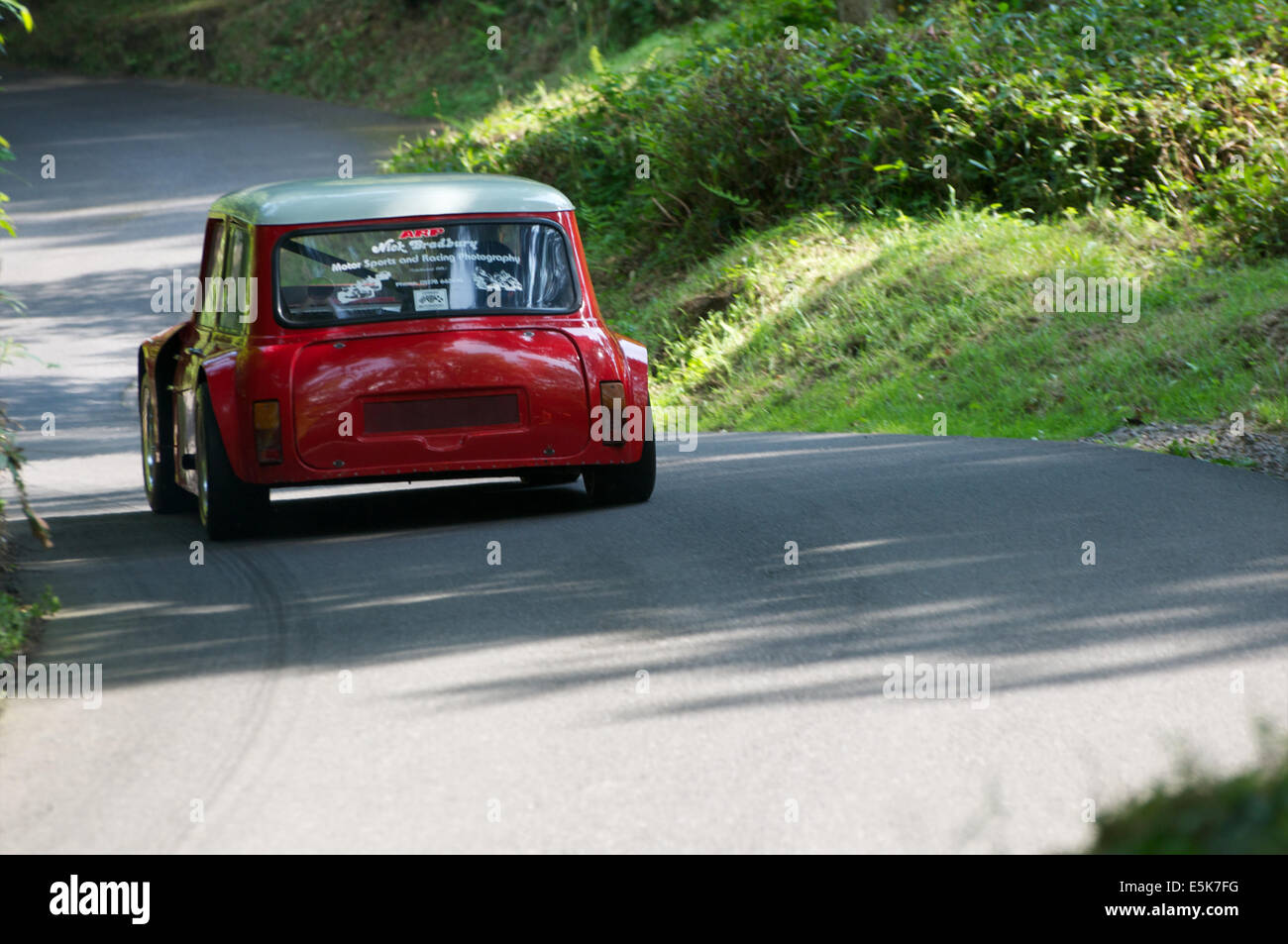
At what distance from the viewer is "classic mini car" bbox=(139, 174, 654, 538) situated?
A: 27.8ft

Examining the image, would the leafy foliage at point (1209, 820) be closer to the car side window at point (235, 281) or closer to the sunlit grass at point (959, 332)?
the car side window at point (235, 281)

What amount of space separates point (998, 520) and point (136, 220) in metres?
23.1

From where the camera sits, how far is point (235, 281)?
30.1 ft

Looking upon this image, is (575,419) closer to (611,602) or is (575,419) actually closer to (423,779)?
(611,602)

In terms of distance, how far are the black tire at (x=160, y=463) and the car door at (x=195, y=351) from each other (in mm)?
300

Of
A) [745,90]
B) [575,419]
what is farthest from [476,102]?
[575,419]

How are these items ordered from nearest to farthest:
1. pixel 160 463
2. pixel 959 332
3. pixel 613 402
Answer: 1. pixel 613 402
2. pixel 160 463
3. pixel 959 332

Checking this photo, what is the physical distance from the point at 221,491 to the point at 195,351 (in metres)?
1.13

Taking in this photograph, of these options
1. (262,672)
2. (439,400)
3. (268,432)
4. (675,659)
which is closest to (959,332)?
(439,400)
